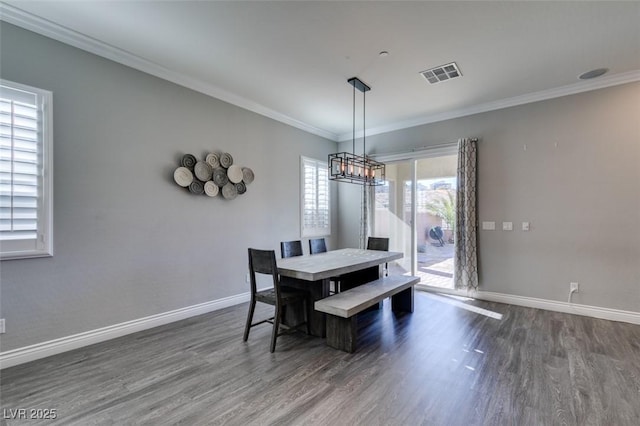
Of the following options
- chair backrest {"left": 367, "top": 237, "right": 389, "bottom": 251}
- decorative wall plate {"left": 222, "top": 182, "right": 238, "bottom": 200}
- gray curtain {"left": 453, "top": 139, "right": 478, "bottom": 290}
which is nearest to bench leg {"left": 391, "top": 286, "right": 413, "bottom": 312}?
chair backrest {"left": 367, "top": 237, "right": 389, "bottom": 251}

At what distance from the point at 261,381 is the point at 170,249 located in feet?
6.74

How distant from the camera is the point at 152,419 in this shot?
1838 millimetres

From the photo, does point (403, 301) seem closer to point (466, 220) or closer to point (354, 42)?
point (466, 220)

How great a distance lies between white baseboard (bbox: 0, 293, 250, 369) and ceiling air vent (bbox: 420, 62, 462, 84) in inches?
160

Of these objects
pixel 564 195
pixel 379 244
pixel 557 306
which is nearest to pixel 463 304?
pixel 557 306

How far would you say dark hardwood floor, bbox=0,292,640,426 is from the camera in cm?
189

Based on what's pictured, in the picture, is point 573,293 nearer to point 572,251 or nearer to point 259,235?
point 572,251

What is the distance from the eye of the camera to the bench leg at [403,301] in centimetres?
385

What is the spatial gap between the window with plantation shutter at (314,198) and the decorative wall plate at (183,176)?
2175mm

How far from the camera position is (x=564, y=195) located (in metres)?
3.91

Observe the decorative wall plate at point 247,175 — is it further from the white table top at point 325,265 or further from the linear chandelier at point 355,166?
Answer: the white table top at point 325,265

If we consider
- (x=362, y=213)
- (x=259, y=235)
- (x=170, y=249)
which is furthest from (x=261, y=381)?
(x=362, y=213)

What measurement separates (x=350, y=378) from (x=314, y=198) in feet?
12.3

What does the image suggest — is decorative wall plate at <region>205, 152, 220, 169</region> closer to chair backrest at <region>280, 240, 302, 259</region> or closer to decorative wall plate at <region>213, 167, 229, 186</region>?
decorative wall plate at <region>213, 167, 229, 186</region>
